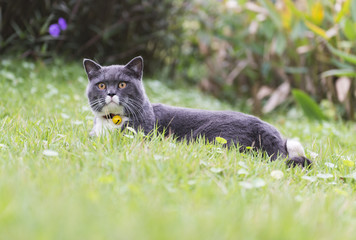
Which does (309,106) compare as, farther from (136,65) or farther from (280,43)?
(136,65)

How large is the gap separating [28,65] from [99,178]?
4.06 m

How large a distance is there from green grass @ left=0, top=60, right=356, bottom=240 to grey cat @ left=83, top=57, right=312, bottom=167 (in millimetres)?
173

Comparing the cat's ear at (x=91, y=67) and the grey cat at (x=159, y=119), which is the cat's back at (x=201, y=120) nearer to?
the grey cat at (x=159, y=119)

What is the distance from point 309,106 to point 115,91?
344cm

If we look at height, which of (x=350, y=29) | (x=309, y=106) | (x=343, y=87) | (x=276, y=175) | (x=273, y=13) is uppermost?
(x=273, y=13)

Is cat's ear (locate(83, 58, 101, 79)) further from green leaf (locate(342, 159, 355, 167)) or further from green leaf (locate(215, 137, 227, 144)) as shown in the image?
green leaf (locate(342, 159, 355, 167))

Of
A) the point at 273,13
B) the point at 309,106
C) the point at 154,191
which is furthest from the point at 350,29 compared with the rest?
the point at 154,191

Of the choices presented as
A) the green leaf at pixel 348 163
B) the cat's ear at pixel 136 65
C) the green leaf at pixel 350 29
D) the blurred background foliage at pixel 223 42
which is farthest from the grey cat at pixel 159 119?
the green leaf at pixel 350 29

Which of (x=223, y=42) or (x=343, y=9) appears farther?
(x=223, y=42)

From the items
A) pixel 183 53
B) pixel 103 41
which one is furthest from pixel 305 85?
pixel 103 41

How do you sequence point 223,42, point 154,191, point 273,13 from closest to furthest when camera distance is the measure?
1. point 154,191
2. point 273,13
3. point 223,42

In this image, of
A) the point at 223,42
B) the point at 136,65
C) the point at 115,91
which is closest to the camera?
the point at 115,91

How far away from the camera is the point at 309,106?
5.18 metres

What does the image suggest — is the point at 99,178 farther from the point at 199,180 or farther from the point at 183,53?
the point at 183,53
